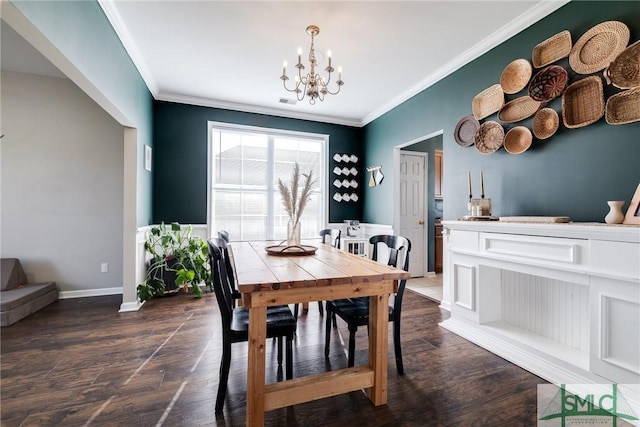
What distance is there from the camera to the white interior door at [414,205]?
4809 millimetres

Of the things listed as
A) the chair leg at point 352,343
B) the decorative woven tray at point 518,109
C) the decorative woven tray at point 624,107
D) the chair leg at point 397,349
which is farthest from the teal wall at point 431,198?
the chair leg at point 352,343

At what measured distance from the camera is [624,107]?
6.02 ft

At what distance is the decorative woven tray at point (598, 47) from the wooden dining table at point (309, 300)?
208 cm

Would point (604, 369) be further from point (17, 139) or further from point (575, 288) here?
point (17, 139)

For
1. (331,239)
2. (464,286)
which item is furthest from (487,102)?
(331,239)

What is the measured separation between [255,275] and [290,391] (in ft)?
2.18

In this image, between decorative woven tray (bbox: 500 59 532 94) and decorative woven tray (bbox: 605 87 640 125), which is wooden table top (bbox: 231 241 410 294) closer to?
decorative woven tray (bbox: 605 87 640 125)

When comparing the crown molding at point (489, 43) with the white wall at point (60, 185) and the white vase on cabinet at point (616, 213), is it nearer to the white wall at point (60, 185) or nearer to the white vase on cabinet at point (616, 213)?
the white vase on cabinet at point (616, 213)

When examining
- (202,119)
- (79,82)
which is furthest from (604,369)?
(202,119)

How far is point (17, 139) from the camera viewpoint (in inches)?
134

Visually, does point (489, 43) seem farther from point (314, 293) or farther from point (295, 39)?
point (314, 293)

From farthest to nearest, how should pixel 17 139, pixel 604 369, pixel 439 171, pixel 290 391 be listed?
1. pixel 439 171
2. pixel 17 139
3. pixel 604 369
4. pixel 290 391

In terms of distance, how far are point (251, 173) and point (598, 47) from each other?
421cm

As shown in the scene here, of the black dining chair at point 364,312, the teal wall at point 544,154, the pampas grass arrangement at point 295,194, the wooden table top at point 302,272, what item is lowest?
the black dining chair at point 364,312
